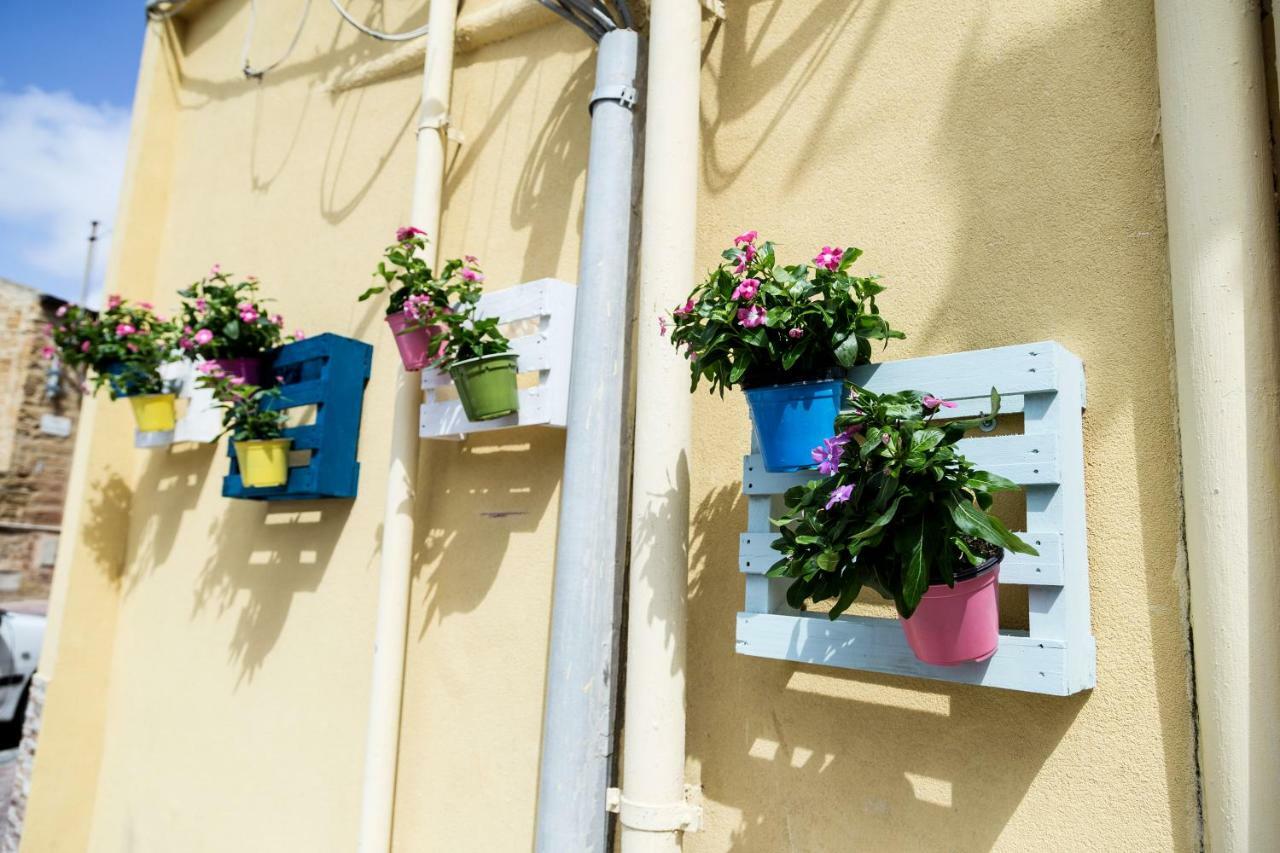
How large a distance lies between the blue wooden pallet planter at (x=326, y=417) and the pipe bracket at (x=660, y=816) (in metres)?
1.44

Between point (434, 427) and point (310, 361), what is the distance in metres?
0.73

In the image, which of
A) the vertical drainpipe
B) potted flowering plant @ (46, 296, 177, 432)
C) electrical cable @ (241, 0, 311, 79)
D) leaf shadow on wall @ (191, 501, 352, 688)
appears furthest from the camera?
electrical cable @ (241, 0, 311, 79)

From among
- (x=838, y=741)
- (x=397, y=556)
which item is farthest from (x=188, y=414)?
(x=838, y=741)

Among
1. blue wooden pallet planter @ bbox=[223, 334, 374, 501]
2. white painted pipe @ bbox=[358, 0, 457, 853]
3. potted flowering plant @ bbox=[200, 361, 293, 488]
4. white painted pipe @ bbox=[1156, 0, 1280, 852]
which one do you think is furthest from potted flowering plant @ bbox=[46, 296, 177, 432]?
white painted pipe @ bbox=[1156, 0, 1280, 852]

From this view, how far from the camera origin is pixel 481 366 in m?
2.21

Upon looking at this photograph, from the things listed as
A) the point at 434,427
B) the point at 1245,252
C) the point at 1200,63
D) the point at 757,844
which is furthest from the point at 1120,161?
the point at 434,427

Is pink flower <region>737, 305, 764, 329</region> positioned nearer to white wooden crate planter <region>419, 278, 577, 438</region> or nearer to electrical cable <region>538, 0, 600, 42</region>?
white wooden crate planter <region>419, 278, 577, 438</region>

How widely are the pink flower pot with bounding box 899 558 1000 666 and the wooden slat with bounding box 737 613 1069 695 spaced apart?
0.05m

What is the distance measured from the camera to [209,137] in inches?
162

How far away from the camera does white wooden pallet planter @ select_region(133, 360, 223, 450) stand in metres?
3.28

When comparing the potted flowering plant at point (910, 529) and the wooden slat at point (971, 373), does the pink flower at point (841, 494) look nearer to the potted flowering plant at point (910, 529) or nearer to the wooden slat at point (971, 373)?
the potted flowering plant at point (910, 529)

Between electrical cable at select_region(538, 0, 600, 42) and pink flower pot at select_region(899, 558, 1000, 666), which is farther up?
electrical cable at select_region(538, 0, 600, 42)

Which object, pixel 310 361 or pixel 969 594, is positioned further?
pixel 310 361

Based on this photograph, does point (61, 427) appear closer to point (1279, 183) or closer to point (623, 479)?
point (623, 479)
